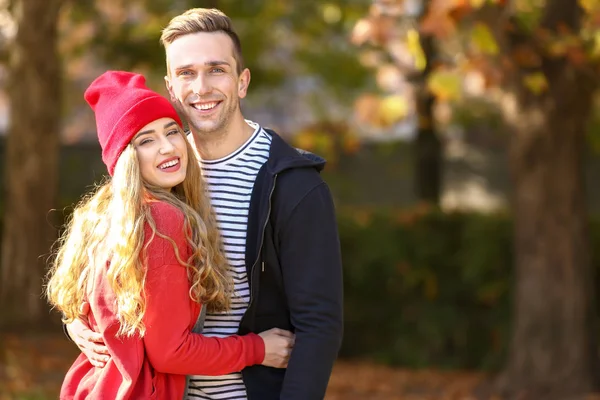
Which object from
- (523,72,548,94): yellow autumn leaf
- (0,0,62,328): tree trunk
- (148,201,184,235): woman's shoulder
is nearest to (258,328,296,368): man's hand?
(148,201,184,235): woman's shoulder

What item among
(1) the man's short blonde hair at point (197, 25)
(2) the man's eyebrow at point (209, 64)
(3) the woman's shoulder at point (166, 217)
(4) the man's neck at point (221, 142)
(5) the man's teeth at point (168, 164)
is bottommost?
(3) the woman's shoulder at point (166, 217)

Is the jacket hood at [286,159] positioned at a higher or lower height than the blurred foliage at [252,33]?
lower

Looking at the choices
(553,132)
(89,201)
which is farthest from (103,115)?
(553,132)

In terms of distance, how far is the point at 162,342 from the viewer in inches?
107

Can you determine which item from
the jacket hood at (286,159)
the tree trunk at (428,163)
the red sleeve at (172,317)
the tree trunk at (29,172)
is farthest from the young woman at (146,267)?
the tree trunk at (428,163)

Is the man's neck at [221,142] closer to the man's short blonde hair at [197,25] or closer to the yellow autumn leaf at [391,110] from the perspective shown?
the man's short blonde hair at [197,25]

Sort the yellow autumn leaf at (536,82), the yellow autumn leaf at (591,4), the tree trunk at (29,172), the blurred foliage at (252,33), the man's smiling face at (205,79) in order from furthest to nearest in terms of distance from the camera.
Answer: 1. the blurred foliage at (252,33)
2. the tree trunk at (29,172)
3. the yellow autumn leaf at (536,82)
4. the yellow autumn leaf at (591,4)
5. the man's smiling face at (205,79)

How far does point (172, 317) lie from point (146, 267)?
6.5 inches

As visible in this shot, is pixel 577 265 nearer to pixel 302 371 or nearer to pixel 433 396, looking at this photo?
pixel 433 396

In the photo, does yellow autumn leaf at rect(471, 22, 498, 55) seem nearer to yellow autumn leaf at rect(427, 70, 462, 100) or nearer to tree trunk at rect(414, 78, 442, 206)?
yellow autumn leaf at rect(427, 70, 462, 100)

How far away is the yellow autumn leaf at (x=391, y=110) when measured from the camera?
9508 millimetres

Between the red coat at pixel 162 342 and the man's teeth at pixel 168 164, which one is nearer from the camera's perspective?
the red coat at pixel 162 342

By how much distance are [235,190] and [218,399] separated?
66cm

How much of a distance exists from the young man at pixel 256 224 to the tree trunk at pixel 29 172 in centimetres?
709
